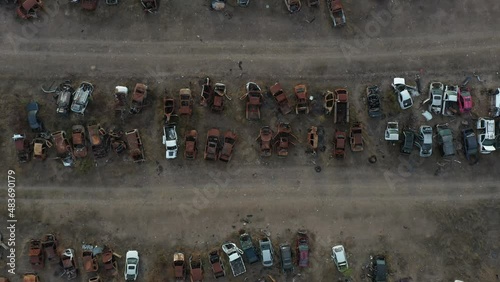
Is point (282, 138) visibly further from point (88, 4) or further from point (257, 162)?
point (88, 4)

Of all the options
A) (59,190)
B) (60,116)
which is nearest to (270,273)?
(59,190)

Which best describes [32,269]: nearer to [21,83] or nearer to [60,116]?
[60,116]

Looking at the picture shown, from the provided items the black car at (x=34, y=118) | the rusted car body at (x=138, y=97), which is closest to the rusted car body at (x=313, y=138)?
the rusted car body at (x=138, y=97)

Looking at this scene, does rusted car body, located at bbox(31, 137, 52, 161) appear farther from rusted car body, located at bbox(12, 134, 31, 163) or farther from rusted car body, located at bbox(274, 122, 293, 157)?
rusted car body, located at bbox(274, 122, 293, 157)

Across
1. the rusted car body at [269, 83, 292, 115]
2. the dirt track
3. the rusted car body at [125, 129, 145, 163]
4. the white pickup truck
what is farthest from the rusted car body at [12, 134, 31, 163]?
the rusted car body at [269, 83, 292, 115]

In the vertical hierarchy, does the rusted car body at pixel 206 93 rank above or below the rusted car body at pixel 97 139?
above

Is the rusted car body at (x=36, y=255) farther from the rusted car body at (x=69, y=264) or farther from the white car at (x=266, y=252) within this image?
the white car at (x=266, y=252)
